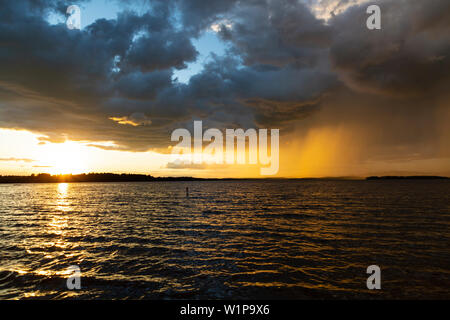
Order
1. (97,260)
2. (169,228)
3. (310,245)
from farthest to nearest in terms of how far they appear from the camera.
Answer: (169,228)
(310,245)
(97,260)

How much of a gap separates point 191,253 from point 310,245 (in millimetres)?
10068

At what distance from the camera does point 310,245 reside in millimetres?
19906

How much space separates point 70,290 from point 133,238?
10950mm

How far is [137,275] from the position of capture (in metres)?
13.7

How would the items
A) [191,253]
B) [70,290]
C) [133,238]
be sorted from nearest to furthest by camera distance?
[70,290]
[191,253]
[133,238]

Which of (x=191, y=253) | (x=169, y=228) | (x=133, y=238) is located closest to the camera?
(x=191, y=253)
